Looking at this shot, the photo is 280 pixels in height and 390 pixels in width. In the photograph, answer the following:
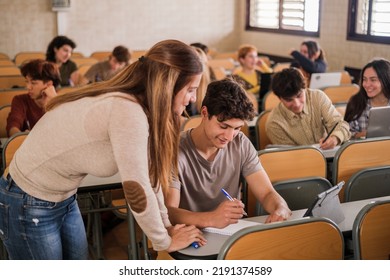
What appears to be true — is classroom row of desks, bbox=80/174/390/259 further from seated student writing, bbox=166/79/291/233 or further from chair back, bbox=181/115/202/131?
chair back, bbox=181/115/202/131

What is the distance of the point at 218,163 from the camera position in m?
2.46

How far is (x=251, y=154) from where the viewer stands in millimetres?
2514

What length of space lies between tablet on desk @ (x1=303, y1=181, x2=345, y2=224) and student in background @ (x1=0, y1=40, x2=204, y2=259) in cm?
54

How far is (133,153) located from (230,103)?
792mm

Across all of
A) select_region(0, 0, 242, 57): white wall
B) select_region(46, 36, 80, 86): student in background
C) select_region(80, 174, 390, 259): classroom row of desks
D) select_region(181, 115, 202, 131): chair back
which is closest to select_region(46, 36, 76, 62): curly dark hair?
select_region(46, 36, 80, 86): student in background

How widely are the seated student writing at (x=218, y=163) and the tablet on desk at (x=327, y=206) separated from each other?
0.62 feet

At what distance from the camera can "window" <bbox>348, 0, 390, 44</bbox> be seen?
680 cm

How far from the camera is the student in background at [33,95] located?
359 centimetres

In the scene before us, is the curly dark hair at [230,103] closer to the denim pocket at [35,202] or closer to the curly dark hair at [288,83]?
the denim pocket at [35,202]

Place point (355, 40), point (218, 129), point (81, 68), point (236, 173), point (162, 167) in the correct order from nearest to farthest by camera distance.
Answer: point (162, 167) < point (218, 129) < point (236, 173) < point (81, 68) < point (355, 40)

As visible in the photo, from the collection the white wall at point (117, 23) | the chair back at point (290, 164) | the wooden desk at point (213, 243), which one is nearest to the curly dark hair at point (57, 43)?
the white wall at point (117, 23)

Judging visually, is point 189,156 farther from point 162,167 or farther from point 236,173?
point 162,167

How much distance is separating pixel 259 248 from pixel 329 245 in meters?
0.28
